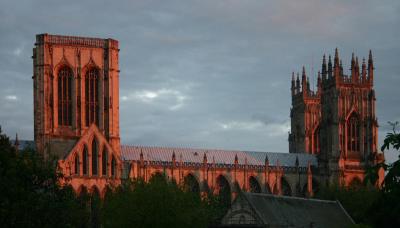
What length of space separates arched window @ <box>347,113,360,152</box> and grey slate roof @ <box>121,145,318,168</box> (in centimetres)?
671

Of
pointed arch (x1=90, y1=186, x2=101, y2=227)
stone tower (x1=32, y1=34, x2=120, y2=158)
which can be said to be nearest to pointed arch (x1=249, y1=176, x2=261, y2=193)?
stone tower (x1=32, y1=34, x2=120, y2=158)

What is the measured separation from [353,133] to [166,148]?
27640 millimetres

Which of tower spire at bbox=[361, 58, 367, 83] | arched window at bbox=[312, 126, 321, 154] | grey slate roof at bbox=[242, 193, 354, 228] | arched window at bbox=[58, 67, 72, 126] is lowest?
grey slate roof at bbox=[242, 193, 354, 228]

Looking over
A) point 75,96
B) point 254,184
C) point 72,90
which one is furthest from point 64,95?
point 254,184

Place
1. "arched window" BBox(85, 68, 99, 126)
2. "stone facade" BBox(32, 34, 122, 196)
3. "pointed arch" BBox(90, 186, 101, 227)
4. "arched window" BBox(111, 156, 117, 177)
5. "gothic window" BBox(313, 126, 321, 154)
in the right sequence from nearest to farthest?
"pointed arch" BBox(90, 186, 101, 227), "stone facade" BBox(32, 34, 122, 196), "arched window" BBox(111, 156, 117, 177), "arched window" BBox(85, 68, 99, 126), "gothic window" BBox(313, 126, 321, 154)

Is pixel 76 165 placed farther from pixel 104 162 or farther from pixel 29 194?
pixel 29 194

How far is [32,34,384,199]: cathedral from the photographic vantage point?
146m

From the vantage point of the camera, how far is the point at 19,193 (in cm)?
7775

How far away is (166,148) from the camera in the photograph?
163 meters

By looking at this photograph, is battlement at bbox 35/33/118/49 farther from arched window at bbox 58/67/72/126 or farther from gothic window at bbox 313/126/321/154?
gothic window at bbox 313/126/321/154

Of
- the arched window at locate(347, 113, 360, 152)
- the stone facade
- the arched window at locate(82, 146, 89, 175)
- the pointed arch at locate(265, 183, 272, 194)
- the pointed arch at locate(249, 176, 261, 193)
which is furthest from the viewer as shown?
the arched window at locate(347, 113, 360, 152)

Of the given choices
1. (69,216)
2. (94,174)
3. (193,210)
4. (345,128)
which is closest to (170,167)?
(94,174)

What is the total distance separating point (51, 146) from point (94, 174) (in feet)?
22.2

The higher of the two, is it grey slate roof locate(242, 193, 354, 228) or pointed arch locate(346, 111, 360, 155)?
pointed arch locate(346, 111, 360, 155)
